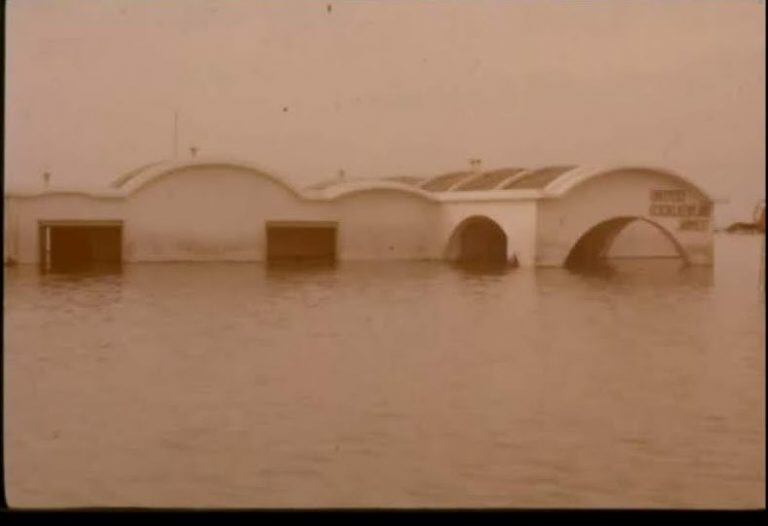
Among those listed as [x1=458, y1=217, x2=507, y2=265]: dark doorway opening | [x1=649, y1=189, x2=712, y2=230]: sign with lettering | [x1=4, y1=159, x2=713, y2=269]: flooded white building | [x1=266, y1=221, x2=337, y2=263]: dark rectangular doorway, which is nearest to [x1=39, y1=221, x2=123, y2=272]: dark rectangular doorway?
[x1=4, y1=159, x2=713, y2=269]: flooded white building

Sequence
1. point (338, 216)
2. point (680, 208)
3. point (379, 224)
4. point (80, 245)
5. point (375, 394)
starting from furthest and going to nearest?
1. point (80, 245)
2. point (680, 208)
3. point (379, 224)
4. point (338, 216)
5. point (375, 394)

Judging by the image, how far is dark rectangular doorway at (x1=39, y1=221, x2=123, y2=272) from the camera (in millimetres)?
19172

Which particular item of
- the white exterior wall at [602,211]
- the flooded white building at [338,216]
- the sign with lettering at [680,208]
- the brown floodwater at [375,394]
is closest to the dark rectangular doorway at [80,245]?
the flooded white building at [338,216]

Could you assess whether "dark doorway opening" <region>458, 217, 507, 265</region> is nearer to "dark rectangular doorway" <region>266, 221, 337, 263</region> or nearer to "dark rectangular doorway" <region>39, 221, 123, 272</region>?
"dark rectangular doorway" <region>266, 221, 337, 263</region>

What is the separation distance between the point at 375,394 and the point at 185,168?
1109 centimetres

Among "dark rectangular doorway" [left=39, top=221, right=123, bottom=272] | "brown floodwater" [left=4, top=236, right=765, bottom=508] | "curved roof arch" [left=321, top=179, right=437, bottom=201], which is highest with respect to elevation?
"curved roof arch" [left=321, top=179, right=437, bottom=201]

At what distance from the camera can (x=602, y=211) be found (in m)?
21.0

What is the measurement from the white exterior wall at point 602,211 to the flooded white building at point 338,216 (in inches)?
0.8

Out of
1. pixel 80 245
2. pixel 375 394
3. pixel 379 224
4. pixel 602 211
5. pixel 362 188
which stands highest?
pixel 362 188

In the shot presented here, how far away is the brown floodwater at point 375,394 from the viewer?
249 inches

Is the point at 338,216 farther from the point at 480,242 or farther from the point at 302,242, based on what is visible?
the point at 480,242

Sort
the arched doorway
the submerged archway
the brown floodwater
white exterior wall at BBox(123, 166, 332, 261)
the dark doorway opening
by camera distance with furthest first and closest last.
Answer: the submerged archway → the dark doorway opening → the arched doorway → white exterior wall at BBox(123, 166, 332, 261) → the brown floodwater

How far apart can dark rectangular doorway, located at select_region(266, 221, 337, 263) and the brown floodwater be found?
2.32 m

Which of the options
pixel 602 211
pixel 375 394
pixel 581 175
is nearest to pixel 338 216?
pixel 581 175
